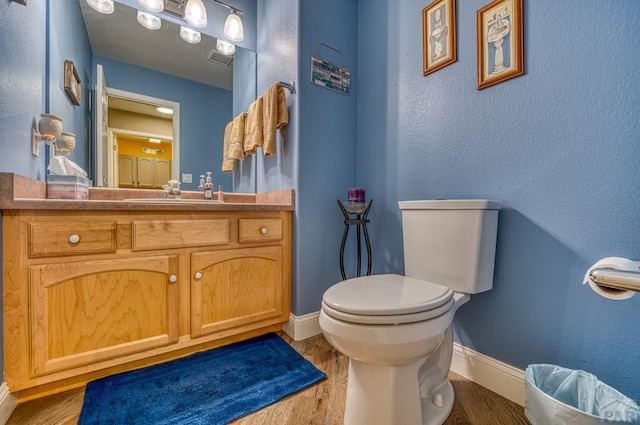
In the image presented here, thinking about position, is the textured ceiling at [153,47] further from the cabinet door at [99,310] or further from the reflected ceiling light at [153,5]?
the cabinet door at [99,310]

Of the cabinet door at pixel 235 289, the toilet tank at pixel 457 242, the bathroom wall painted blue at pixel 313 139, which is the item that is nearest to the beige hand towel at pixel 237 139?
the bathroom wall painted blue at pixel 313 139

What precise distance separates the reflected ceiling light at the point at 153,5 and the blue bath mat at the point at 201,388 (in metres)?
1.88

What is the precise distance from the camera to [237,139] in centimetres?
188

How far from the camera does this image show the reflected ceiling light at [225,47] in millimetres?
1880

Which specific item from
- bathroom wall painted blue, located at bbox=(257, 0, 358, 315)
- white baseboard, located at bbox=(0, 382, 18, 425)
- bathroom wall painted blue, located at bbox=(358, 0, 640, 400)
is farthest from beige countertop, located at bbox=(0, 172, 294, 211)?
bathroom wall painted blue, located at bbox=(358, 0, 640, 400)

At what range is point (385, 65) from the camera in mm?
1616

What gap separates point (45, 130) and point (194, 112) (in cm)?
79

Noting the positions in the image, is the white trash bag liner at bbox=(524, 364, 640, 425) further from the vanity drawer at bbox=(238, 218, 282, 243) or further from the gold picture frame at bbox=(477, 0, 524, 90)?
the vanity drawer at bbox=(238, 218, 282, 243)

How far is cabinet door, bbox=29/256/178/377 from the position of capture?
101 cm

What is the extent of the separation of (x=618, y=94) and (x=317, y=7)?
4.77 feet

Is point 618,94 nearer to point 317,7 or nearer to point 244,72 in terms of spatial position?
point 317,7

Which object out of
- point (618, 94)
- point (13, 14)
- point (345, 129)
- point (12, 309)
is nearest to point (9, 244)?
point (12, 309)

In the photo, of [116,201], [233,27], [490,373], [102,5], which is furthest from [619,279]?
[102,5]

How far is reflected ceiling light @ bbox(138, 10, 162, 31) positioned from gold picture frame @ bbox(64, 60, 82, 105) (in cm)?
46
